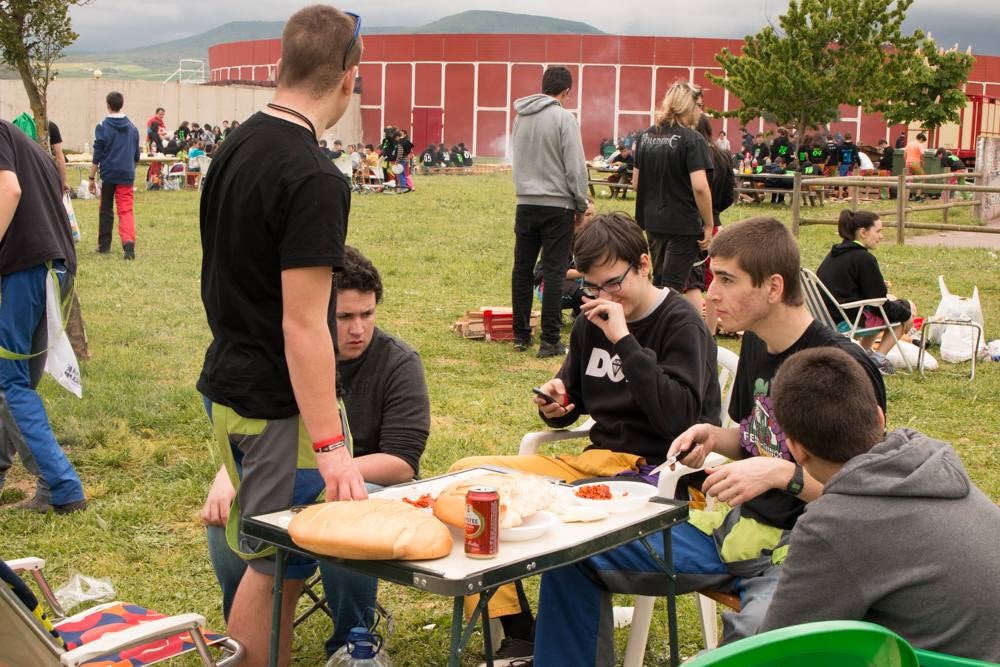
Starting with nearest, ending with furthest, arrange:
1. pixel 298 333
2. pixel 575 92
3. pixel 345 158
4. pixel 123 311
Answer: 1. pixel 298 333
2. pixel 123 311
3. pixel 345 158
4. pixel 575 92

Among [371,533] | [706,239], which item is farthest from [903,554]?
[706,239]

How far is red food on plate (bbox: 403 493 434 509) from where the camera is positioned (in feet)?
9.30

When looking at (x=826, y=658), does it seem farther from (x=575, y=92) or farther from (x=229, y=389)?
(x=575, y=92)

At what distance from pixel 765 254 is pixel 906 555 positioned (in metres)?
1.30

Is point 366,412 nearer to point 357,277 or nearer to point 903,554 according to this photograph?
point 357,277

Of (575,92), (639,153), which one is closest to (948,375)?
(639,153)

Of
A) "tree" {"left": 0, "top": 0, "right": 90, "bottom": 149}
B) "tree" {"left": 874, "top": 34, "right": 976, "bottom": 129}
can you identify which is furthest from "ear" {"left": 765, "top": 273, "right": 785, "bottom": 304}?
"tree" {"left": 874, "top": 34, "right": 976, "bottom": 129}

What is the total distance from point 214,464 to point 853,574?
4.23m

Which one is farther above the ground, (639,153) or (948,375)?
(639,153)

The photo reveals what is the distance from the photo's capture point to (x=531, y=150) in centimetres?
837

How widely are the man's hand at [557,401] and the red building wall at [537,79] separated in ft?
142

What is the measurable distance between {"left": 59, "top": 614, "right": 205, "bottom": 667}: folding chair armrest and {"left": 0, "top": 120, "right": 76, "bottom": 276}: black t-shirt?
259cm

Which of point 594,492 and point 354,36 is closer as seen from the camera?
point 354,36

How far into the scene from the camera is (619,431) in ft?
12.2
